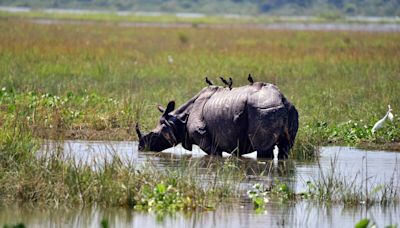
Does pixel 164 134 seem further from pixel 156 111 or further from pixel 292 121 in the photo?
pixel 156 111

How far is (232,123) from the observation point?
14258 millimetres

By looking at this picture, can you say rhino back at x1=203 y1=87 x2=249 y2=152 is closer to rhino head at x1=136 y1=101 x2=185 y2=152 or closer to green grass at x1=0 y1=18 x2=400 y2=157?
rhino head at x1=136 y1=101 x2=185 y2=152

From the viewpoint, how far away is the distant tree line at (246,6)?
85.4 m

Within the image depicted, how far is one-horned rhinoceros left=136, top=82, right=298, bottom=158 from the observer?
13820mm

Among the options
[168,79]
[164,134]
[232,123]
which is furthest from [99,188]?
[168,79]

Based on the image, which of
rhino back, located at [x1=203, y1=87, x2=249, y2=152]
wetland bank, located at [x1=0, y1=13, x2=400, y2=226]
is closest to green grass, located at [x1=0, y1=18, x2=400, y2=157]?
wetland bank, located at [x1=0, y1=13, x2=400, y2=226]

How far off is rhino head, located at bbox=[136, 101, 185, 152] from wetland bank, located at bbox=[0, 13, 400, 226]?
719 mm

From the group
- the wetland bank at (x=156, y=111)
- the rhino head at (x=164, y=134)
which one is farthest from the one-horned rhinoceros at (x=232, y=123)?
the wetland bank at (x=156, y=111)

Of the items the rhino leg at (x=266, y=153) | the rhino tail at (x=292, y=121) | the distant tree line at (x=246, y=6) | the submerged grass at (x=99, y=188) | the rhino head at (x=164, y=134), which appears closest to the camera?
the submerged grass at (x=99, y=188)

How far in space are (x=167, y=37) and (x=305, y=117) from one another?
929 inches

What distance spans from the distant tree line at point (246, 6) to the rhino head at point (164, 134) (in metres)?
69.0

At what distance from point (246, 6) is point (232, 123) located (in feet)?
247

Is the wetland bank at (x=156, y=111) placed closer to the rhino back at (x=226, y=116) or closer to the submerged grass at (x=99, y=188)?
the submerged grass at (x=99, y=188)

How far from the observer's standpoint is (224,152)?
51.1 feet
